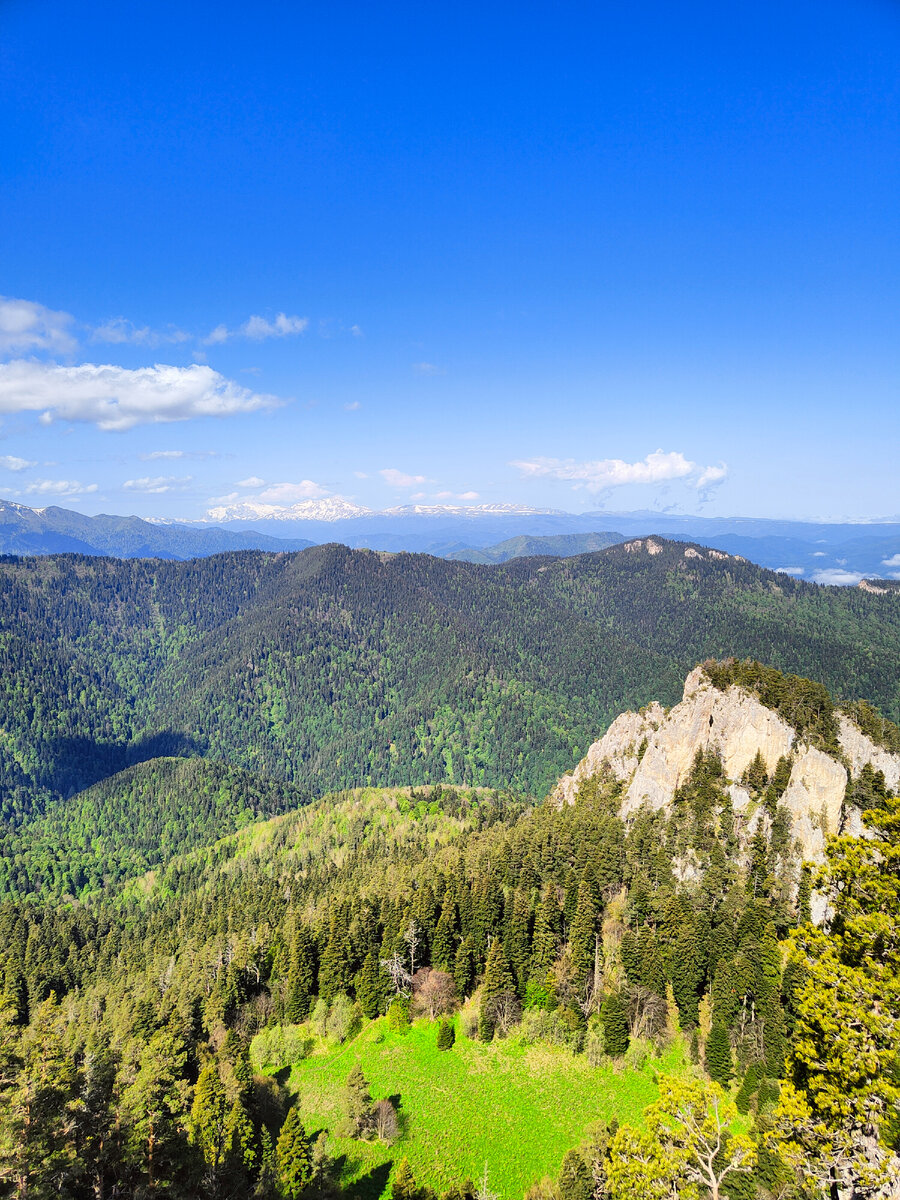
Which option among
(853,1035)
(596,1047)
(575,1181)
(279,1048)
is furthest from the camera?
(279,1048)

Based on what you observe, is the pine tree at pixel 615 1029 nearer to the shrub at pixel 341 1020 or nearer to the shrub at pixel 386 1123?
the shrub at pixel 386 1123

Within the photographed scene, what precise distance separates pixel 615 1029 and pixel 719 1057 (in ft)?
33.5

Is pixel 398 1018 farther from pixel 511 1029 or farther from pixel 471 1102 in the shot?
pixel 471 1102

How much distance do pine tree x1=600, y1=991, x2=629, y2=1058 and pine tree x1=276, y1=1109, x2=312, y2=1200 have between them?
3206 centimetres

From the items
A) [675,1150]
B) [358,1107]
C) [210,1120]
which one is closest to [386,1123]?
[358,1107]

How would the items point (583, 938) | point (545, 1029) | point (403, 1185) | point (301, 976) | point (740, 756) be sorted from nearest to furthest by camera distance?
point (403, 1185)
point (545, 1029)
point (583, 938)
point (301, 976)
point (740, 756)

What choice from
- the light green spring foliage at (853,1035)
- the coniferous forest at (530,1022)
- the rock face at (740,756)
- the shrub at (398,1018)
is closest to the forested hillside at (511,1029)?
the light green spring foliage at (853,1035)

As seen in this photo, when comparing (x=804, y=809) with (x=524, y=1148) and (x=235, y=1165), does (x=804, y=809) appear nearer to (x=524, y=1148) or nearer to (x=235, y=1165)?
(x=524, y=1148)

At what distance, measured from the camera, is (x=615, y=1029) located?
6347 cm

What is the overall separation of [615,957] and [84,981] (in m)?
110

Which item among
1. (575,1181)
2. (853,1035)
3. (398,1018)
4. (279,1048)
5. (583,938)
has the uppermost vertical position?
(853,1035)

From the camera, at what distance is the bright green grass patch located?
5338cm

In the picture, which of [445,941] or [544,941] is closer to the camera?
[544,941]

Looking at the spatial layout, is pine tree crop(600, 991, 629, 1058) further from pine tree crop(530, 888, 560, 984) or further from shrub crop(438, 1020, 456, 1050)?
shrub crop(438, 1020, 456, 1050)
